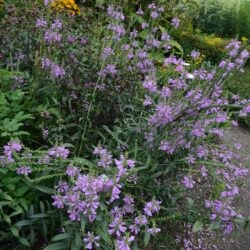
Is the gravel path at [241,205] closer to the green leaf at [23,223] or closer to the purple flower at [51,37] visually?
the green leaf at [23,223]

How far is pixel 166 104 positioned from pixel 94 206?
849mm

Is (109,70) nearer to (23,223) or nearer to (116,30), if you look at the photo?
(116,30)

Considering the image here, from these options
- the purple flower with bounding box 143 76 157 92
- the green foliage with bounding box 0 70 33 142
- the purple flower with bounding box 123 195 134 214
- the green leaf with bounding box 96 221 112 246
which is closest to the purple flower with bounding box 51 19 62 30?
the green foliage with bounding box 0 70 33 142

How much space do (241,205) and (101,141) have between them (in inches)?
54.6

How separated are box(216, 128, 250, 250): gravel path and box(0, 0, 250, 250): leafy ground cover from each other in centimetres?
16

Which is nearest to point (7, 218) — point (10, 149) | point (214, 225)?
point (10, 149)

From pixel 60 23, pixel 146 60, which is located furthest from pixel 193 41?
pixel 60 23

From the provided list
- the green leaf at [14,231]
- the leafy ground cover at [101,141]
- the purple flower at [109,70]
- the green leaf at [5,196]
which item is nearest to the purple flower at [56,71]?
the leafy ground cover at [101,141]

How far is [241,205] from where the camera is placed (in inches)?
155

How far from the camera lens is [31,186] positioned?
8.91 ft

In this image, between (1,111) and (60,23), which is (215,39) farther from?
(1,111)

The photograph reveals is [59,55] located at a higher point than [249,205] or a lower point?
higher

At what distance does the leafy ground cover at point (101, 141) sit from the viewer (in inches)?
101

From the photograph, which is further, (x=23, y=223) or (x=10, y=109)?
(x=10, y=109)
